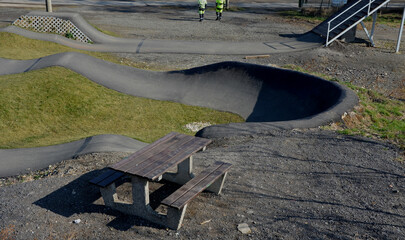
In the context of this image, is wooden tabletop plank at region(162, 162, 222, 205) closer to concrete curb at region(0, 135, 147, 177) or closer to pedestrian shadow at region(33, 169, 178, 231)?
pedestrian shadow at region(33, 169, 178, 231)

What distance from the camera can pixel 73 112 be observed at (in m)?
12.7

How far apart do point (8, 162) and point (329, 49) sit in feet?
51.4

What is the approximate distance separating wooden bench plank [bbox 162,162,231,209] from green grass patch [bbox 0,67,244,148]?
495 centimetres

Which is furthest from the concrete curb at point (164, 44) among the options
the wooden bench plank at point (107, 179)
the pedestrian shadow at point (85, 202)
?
the wooden bench plank at point (107, 179)

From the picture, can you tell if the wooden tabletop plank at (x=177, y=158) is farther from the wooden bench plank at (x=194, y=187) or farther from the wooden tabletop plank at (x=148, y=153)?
the wooden bench plank at (x=194, y=187)

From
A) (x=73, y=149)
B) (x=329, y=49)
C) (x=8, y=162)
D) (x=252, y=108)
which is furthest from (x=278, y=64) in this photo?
(x=8, y=162)

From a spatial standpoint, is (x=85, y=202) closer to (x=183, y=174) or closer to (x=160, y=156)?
(x=160, y=156)

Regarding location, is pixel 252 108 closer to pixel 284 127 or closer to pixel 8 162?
pixel 284 127

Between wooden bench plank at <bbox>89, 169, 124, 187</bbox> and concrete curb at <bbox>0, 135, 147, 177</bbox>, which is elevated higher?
wooden bench plank at <bbox>89, 169, 124, 187</bbox>

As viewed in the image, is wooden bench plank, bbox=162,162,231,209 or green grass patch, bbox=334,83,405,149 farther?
green grass patch, bbox=334,83,405,149

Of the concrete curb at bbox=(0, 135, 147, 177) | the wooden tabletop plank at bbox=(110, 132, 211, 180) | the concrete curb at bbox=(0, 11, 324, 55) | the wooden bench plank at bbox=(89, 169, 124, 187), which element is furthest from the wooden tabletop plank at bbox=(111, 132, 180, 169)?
the concrete curb at bbox=(0, 11, 324, 55)

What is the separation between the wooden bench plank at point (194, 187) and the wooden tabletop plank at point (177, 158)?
388 mm

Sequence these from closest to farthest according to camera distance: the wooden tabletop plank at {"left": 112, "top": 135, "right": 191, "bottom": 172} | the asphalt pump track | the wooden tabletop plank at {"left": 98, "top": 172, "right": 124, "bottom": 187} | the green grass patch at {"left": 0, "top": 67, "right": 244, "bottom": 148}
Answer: the wooden tabletop plank at {"left": 112, "top": 135, "right": 191, "bottom": 172}
the wooden tabletop plank at {"left": 98, "top": 172, "right": 124, "bottom": 187}
the asphalt pump track
the green grass patch at {"left": 0, "top": 67, "right": 244, "bottom": 148}

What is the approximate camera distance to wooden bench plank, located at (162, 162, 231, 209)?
18.8ft
